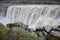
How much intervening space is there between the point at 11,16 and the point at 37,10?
161 cm

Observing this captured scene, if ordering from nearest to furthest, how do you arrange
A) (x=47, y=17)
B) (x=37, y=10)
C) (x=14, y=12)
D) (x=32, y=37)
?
(x=32, y=37) → (x=47, y=17) → (x=37, y=10) → (x=14, y=12)

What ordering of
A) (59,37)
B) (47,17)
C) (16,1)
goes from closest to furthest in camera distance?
1. (59,37)
2. (47,17)
3. (16,1)

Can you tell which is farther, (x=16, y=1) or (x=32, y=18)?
(x=16, y=1)

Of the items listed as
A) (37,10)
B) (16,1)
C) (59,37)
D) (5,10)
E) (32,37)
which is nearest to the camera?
(32,37)

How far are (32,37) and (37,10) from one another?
432cm

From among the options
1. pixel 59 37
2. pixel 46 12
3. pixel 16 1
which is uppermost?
pixel 16 1

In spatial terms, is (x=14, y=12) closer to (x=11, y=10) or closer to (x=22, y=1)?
(x=11, y=10)

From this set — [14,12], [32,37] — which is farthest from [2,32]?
[14,12]

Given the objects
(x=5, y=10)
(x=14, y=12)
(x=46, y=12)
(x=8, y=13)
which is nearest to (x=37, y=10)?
(x=46, y=12)

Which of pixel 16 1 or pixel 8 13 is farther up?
pixel 16 1

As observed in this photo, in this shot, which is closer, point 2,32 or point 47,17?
point 2,32

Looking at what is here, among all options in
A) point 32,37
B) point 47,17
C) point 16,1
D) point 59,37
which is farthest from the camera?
point 16,1

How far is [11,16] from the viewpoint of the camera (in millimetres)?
7652

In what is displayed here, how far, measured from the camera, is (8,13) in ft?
26.0
